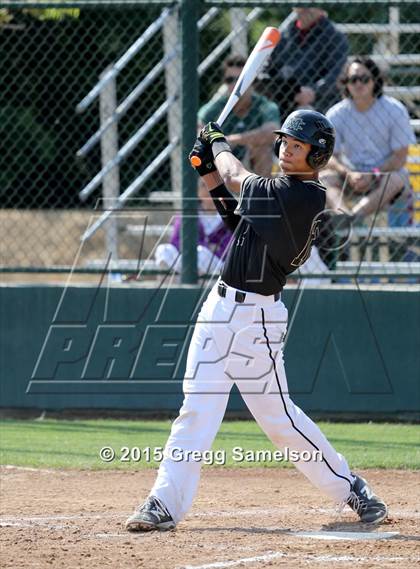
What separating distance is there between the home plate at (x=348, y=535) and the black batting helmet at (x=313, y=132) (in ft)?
5.75

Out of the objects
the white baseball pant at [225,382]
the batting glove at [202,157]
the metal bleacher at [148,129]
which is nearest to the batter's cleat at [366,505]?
the white baseball pant at [225,382]

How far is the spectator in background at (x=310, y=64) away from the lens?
9.39 metres

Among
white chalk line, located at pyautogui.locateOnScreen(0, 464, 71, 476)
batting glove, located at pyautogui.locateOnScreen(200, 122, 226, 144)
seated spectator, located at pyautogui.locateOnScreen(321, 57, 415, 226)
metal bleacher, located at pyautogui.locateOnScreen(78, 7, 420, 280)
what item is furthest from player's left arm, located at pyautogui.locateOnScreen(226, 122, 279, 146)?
batting glove, located at pyautogui.locateOnScreen(200, 122, 226, 144)

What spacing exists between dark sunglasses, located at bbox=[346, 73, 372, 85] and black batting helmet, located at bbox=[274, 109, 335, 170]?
4197 millimetres

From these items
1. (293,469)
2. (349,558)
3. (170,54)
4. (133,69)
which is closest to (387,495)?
(293,469)

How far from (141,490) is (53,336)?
2.64 metres

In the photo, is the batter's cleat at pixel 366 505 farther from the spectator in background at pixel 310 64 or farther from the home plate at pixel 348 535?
the spectator in background at pixel 310 64

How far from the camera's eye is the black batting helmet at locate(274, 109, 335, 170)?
484cm

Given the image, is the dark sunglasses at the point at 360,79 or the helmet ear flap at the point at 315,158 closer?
the helmet ear flap at the point at 315,158

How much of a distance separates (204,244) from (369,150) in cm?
168

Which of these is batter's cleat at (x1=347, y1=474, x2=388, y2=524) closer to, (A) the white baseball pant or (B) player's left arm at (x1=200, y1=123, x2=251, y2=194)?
(A) the white baseball pant

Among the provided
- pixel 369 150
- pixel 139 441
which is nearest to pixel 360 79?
pixel 369 150

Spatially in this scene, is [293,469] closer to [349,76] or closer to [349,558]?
[349,558]

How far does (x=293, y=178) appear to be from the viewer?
4.89m
